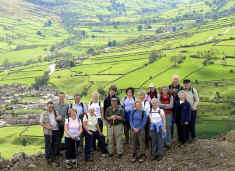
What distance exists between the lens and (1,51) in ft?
595

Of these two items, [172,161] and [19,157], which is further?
[19,157]

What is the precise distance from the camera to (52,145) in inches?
560

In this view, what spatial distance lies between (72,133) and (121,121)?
2.54 meters

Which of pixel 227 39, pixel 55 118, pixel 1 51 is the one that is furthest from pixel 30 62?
pixel 55 118

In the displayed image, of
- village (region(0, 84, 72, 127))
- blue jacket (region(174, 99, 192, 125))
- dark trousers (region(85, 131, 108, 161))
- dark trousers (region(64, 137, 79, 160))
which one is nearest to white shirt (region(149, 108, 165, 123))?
blue jacket (region(174, 99, 192, 125))

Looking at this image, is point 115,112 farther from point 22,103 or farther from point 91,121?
point 22,103

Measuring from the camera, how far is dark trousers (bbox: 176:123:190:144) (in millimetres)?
14766

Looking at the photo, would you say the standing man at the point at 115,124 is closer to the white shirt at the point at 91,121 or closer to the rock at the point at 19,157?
the white shirt at the point at 91,121

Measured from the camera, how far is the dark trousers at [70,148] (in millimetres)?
13445

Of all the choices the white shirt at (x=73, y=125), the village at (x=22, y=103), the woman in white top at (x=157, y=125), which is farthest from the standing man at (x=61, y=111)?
the village at (x=22, y=103)

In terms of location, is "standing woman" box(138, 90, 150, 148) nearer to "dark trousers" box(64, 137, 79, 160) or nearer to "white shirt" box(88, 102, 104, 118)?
"white shirt" box(88, 102, 104, 118)

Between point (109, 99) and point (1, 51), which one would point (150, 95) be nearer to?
point (109, 99)

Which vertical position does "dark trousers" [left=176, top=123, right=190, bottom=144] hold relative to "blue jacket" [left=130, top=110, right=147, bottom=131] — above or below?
below

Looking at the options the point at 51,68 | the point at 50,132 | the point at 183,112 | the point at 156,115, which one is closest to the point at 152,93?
the point at 156,115
